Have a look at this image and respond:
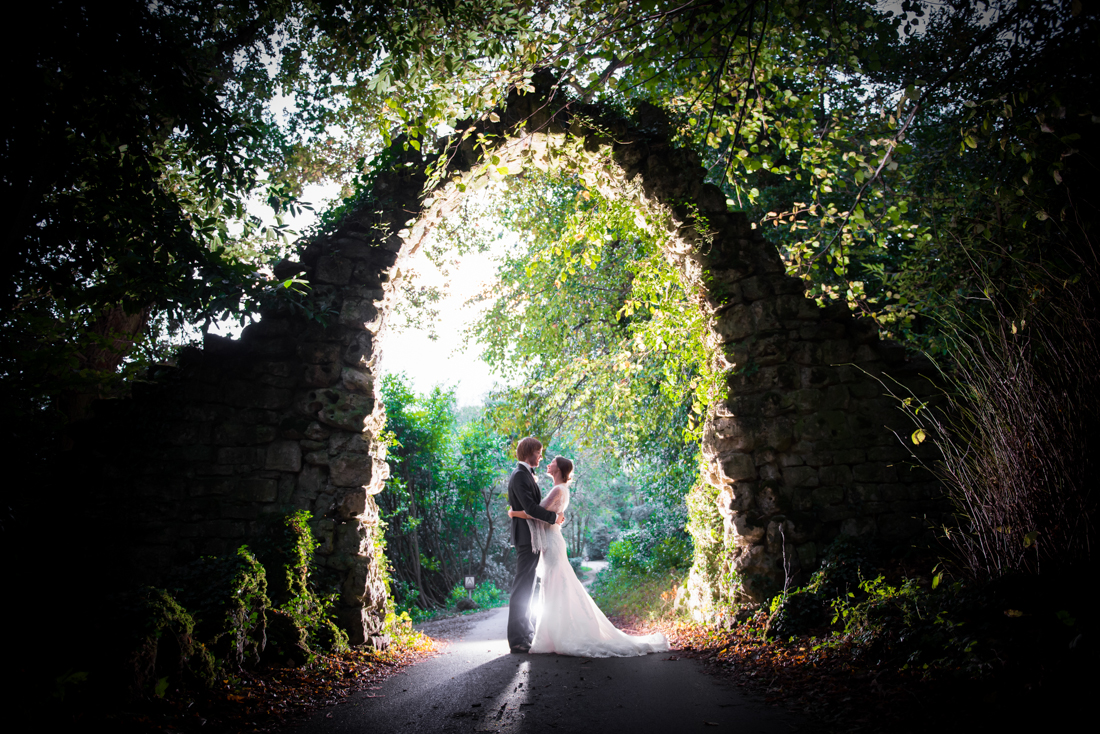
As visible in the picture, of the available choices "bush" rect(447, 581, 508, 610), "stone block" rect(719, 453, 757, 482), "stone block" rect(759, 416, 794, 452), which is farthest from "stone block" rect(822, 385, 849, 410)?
"bush" rect(447, 581, 508, 610)

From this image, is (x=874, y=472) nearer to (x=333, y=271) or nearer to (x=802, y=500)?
(x=802, y=500)

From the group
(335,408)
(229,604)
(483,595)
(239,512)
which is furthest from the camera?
(483,595)

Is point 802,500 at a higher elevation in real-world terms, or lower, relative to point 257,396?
lower

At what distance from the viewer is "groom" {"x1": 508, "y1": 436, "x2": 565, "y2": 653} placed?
496cm

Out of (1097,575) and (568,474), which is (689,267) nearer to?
(568,474)

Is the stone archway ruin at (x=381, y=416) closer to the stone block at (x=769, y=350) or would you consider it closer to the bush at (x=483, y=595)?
the stone block at (x=769, y=350)

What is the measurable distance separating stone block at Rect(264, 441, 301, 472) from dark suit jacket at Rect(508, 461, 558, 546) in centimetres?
188

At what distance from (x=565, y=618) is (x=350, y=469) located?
7.47ft

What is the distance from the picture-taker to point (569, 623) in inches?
191

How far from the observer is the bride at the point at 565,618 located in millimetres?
4711

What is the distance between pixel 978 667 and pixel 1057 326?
1.86 m

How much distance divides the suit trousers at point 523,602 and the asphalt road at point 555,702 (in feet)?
1.58

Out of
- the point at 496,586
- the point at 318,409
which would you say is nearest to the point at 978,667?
the point at 318,409

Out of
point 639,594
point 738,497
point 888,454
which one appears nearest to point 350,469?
point 738,497
